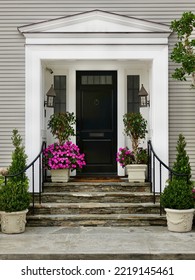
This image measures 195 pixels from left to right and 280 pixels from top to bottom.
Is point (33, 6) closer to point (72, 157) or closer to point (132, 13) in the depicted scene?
point (132, 13)

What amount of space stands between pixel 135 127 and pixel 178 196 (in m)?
2.02

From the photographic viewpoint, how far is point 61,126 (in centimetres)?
934

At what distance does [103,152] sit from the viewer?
10.1m

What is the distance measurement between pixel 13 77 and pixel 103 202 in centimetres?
296

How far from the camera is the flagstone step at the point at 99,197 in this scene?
8.66 meters

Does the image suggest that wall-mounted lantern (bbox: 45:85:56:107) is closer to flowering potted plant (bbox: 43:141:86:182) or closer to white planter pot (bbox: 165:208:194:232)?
flowering potted plant (bbox: 43:141:86:182)

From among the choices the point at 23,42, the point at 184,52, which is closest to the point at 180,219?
the point at 184,52

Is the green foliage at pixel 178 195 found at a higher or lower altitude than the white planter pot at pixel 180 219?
higher

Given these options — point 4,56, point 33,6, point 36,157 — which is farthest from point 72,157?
point 33,6

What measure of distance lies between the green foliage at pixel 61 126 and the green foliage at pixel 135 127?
1128 mm

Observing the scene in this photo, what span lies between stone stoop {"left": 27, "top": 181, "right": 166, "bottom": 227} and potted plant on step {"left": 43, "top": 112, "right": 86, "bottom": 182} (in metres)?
0.28

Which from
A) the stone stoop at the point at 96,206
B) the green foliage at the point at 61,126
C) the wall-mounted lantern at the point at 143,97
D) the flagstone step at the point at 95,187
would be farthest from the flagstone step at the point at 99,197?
the wall-mounted lantern at the point at 143,97

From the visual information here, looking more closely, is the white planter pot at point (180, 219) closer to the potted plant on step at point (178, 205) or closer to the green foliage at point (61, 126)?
the potted plant on step at point (178, 205)

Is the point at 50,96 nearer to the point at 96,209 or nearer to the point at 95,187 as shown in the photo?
the point at 95,187
